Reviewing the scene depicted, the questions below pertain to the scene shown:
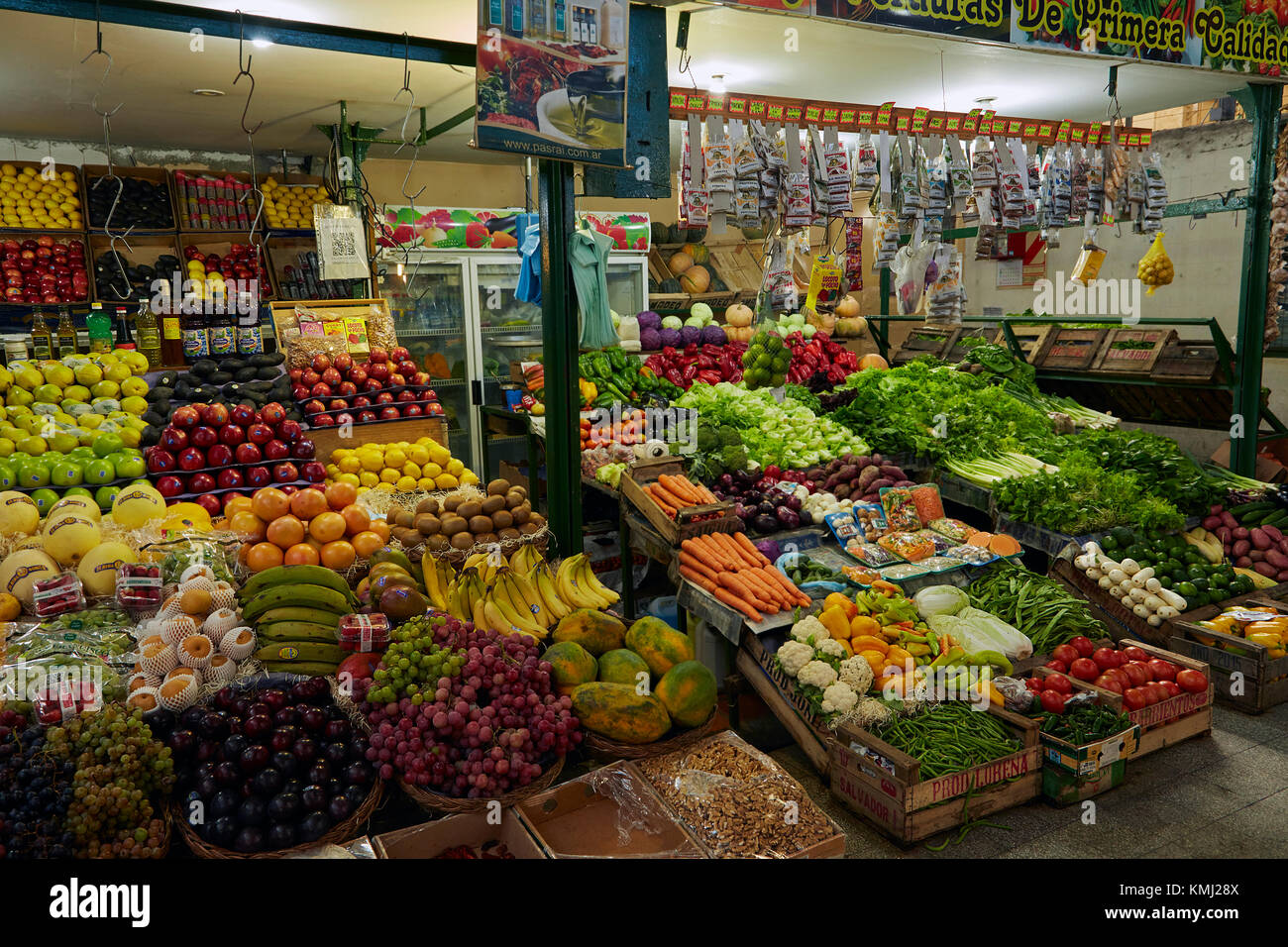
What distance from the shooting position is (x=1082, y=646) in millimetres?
4277

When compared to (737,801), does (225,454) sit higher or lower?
higher

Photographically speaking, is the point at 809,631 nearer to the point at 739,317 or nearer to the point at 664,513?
the point at 664,513

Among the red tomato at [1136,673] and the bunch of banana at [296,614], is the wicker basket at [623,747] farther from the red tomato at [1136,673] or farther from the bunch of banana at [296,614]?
the red tomato at [1136,673]

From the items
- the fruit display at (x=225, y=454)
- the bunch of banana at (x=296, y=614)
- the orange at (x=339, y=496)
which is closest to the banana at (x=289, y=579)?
the bunch of banana at (x=296, y=614)

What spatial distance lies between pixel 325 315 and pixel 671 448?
106 inches

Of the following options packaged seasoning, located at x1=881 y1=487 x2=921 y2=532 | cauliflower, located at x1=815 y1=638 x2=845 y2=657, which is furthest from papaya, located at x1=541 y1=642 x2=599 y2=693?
packaged seasoning, located at x1=881 y1=487 x2=921 y2=532

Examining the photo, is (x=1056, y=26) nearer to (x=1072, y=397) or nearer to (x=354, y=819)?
(x=1072, y=397)

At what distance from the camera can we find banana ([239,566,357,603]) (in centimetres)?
359

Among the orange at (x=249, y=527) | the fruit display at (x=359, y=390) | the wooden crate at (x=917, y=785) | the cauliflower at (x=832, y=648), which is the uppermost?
the fruit display at (x=359, y=390)

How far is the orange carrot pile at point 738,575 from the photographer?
4.20m

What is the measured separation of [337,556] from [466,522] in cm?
69

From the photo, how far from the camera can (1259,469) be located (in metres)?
7.28

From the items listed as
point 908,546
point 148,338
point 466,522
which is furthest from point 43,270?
point 908,546

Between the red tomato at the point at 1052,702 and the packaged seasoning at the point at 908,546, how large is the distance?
1.15 m
